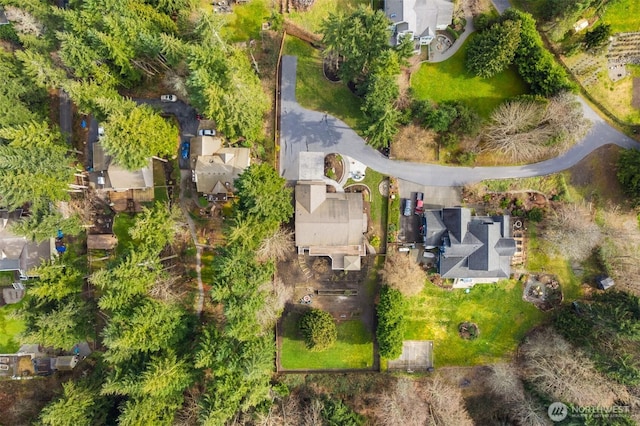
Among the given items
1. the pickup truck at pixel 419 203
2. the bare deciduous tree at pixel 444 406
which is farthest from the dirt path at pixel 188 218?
the bare deciduous tree at pixel 444 406

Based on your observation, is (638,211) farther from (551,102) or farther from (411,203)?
(411,203)

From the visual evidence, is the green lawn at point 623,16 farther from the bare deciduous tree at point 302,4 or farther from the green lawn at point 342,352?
the green lawn at point 342,352

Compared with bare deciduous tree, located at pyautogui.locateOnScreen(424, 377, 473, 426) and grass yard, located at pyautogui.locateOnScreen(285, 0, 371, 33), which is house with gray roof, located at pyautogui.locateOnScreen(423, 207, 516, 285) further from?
grass yard, located at pyautogui.locateOnScreen(285, 0, 371, 33)

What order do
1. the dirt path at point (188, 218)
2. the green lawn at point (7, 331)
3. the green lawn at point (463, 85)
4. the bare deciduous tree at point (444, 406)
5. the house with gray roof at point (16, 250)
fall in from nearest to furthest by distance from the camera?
1. the bare deciduous tree at point (444, 406)
2. the house with gray roof at point (16, 250)
3. the green lawn at point (463, 85)
4. the dirt path at point (188, 218)
5. the green lawn at point (7, 331)

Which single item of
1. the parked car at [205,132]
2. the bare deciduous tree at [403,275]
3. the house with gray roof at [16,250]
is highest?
the parked car at [205,132]

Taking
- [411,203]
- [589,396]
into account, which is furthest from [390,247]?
[589,396]

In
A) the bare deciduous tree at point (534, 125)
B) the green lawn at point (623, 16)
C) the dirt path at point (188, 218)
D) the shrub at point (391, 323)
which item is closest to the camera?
the bare deciduous tree at point (534, 125)

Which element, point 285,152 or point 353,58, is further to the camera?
point 285,152
